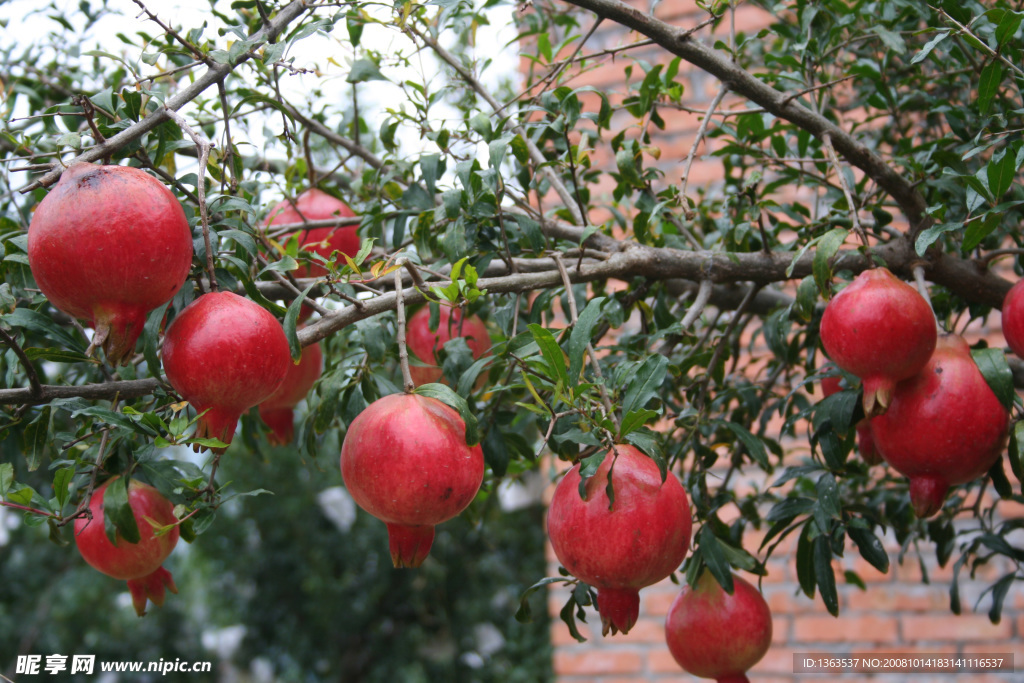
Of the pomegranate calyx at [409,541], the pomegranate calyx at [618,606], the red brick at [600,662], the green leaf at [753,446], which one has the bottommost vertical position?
the red brick at [600,662]

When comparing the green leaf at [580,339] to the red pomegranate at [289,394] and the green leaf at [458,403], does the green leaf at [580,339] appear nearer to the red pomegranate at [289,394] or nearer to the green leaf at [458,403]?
the green leaf at [458,403]

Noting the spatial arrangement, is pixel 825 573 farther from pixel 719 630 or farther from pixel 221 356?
pixel 221 356

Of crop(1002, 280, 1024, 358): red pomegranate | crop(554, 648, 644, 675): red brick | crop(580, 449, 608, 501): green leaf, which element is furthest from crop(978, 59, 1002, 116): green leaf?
crop(554, 648, 644, 675): red brick

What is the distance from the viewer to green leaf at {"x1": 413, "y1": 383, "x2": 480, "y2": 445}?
656 mm

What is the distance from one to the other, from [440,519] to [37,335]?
1.45 ft

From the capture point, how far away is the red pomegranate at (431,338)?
3.22ft

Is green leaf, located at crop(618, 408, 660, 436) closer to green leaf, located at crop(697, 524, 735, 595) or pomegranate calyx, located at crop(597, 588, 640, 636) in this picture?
pomegranate calyx, located at crop(597, 588, 640, 636)

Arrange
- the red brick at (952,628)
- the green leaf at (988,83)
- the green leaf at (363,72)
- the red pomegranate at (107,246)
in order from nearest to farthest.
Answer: the red pomegranate at (107,246), the green leaf at (988,83), the green leaf at (363,72), the red brick at (952,628)

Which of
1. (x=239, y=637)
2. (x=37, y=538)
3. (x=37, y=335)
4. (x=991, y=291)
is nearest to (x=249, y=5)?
(x=37, y=335)

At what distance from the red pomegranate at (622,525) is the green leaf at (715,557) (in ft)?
0.55

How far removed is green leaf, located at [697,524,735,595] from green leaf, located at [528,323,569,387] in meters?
0.32

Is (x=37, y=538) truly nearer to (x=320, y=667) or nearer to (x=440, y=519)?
(x=320, y=667)

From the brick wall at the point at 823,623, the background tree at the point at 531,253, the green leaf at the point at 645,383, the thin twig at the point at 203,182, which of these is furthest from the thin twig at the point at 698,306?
the brick wall at the point at 823,623

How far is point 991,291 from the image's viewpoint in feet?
3.01
